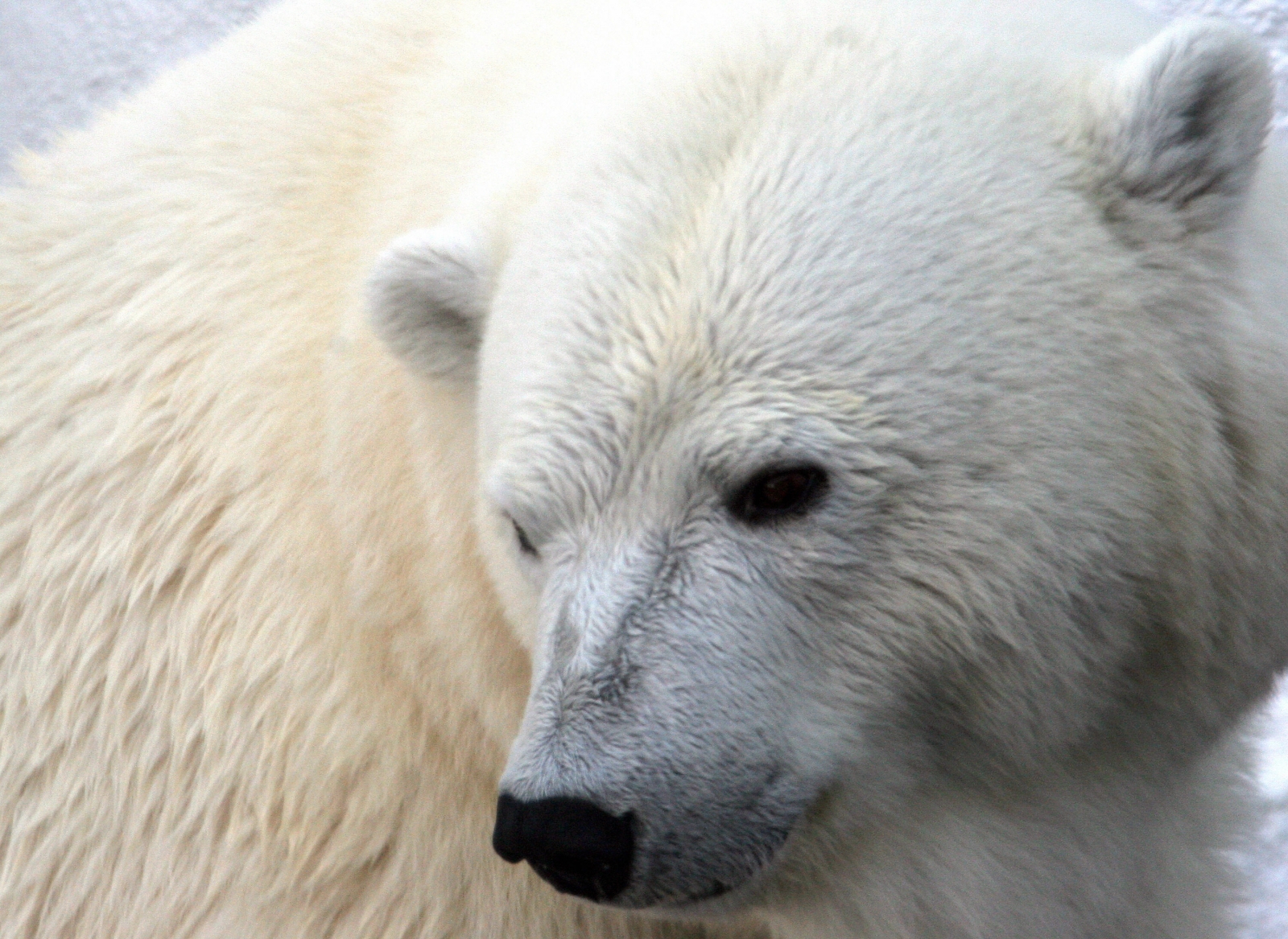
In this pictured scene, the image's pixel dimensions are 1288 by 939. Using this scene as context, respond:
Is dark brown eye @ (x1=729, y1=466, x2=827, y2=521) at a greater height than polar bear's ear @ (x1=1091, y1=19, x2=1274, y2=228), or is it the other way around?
polar bear's ear @ (x1=1091, y1=19, x2=1274, y2=228)

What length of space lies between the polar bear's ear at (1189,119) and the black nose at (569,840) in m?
0.92

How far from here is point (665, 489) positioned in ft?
5.31

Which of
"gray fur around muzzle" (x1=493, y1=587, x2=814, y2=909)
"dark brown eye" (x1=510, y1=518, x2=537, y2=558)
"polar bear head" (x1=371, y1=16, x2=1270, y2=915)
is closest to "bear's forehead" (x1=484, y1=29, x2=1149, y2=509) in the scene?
"polar bear head" (x1=371, y1=16, x2=1270, y2=915)

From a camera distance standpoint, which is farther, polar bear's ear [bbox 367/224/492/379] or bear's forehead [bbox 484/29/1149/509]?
polar bear's ear [bbox 367/224/492/379]

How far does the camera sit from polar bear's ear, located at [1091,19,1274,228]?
1.57 meters

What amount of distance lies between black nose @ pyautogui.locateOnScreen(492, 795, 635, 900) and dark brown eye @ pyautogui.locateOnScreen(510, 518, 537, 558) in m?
0.33

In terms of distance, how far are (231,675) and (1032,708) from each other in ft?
3.85

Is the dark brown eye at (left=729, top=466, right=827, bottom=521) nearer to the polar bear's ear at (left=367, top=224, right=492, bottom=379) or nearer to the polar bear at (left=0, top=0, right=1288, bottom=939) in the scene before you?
the polar bear at (left=0, top=0, right=1288, bottom=939)

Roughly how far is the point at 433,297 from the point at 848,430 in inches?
23.9

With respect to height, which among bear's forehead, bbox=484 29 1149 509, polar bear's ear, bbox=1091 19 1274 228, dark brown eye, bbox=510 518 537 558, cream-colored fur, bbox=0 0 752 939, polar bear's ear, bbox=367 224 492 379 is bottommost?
cream-colored fur, bbox=0 0 752 939

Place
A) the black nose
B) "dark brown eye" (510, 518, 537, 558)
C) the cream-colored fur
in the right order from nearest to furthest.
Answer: the black nose, "dark brown eye" (510, 518, 537, 558), the cream-colored fur

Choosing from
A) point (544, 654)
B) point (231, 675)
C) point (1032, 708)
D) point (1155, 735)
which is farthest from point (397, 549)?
point (1155, 735)

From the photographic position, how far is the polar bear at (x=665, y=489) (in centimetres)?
159

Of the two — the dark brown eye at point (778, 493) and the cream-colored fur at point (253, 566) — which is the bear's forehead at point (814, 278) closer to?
the dark brown eye at point (778, 493)
